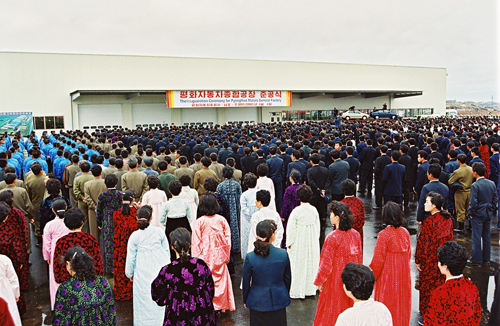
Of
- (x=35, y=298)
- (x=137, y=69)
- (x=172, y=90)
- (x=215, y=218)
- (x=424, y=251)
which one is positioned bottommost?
(x=35, y=298)

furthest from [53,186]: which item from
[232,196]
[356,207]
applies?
[356,207]

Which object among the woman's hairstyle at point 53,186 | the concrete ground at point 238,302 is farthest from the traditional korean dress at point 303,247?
the woman's hairstyle at point 53,186

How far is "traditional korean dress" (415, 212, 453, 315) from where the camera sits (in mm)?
4395

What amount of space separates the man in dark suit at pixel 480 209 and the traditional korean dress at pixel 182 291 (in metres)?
4.77

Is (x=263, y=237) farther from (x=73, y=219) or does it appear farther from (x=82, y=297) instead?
(x=73, y=219)

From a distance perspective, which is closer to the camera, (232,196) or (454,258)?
(454,258)

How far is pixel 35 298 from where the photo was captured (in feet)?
18.5

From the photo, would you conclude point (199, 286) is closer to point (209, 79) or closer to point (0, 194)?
point (0, 194)

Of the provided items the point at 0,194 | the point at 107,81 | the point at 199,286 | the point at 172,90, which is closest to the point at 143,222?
the point at 199,286

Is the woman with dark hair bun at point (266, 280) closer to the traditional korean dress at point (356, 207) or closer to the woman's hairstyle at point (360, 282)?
the woman's hairstyle at point (360, 282)

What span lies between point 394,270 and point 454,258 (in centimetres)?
98

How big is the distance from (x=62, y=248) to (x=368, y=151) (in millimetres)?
8638

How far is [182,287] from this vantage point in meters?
3.33

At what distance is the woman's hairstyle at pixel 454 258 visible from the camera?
3111mm
